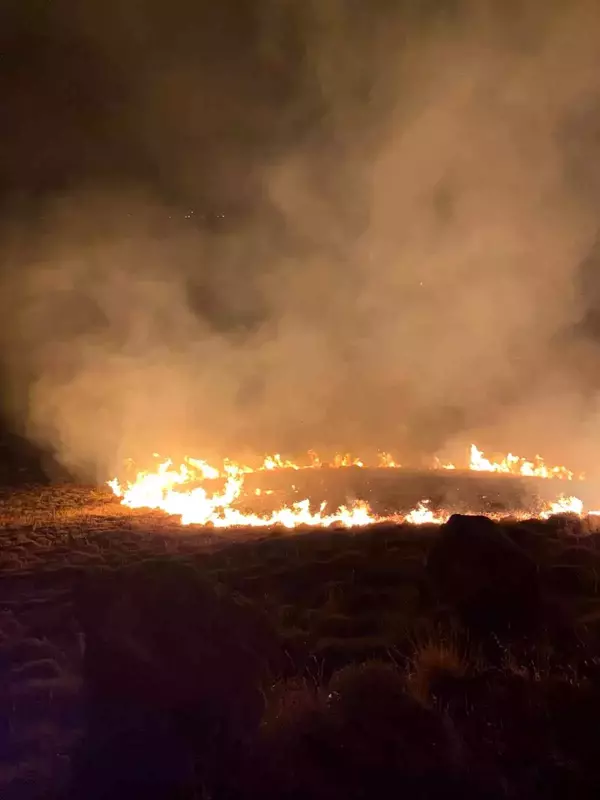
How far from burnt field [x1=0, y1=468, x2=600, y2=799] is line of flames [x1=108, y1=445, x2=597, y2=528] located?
6.53ft

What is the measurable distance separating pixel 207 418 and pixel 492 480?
7.33 metres

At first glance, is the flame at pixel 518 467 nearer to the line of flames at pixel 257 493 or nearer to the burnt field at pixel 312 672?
the line of flames at pixel 257 493

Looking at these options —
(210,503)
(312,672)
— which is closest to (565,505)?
(210,503)

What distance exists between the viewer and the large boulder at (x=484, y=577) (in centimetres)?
441

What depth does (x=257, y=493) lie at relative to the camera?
35.4 feet

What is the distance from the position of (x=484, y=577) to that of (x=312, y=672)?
1.58 metres

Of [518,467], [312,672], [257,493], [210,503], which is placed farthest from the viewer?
[518,467]

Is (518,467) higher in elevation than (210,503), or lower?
higher

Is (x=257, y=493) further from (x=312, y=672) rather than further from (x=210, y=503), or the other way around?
(x=312, y=672)

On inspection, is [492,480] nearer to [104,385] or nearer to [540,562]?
[540,562]

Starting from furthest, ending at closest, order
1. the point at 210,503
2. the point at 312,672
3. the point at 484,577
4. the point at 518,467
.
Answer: the point at 518,467
the point at 210,503
the point at 484,577
the point at 312,672

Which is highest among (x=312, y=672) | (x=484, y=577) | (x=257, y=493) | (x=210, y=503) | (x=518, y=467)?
(x=518, y=467)

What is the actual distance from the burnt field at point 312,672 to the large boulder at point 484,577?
14 mm

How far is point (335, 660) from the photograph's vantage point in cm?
403
